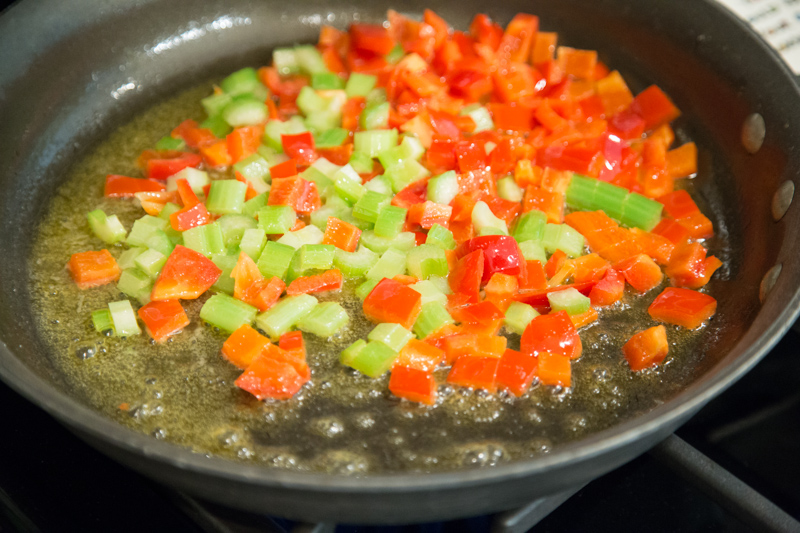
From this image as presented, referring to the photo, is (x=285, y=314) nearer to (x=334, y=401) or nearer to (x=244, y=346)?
(x=244, y=346)

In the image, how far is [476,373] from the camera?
1.33 metres

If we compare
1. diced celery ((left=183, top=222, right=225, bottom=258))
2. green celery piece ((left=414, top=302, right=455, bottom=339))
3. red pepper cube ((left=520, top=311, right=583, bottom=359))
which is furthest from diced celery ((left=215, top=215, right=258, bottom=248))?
red pepper cube ((left=520, top=311, right=583, bottom=359))

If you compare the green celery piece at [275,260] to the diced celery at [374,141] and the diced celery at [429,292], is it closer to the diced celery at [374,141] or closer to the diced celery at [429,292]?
the diced celery at [429,292]

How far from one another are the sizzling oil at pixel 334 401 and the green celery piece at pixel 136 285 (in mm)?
27

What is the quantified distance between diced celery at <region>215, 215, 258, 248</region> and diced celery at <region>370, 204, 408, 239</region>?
0.30 meters

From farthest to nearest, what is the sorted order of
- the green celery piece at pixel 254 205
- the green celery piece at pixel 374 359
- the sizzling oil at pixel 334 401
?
the green celery piece at pixel 254 205, the green celery piece at pixel 374 359, the sizzling oil at pixel 334 401

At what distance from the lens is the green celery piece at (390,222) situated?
161cm

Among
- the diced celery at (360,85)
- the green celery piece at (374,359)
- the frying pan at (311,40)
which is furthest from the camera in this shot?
the diced celery at (360,85)

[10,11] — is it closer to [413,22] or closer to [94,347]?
[94,347]

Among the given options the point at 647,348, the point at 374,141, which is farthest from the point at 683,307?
the point at 374,141

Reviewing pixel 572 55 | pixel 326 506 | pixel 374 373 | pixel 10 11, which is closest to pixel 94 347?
pixel 374 373

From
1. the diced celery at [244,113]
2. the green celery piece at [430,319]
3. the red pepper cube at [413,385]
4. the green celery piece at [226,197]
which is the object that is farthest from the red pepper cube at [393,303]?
the diced celery at [244,113]

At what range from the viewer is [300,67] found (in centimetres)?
213

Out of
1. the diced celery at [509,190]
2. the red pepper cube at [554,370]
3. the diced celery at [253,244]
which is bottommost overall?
the red pepper cube at [554,370]
